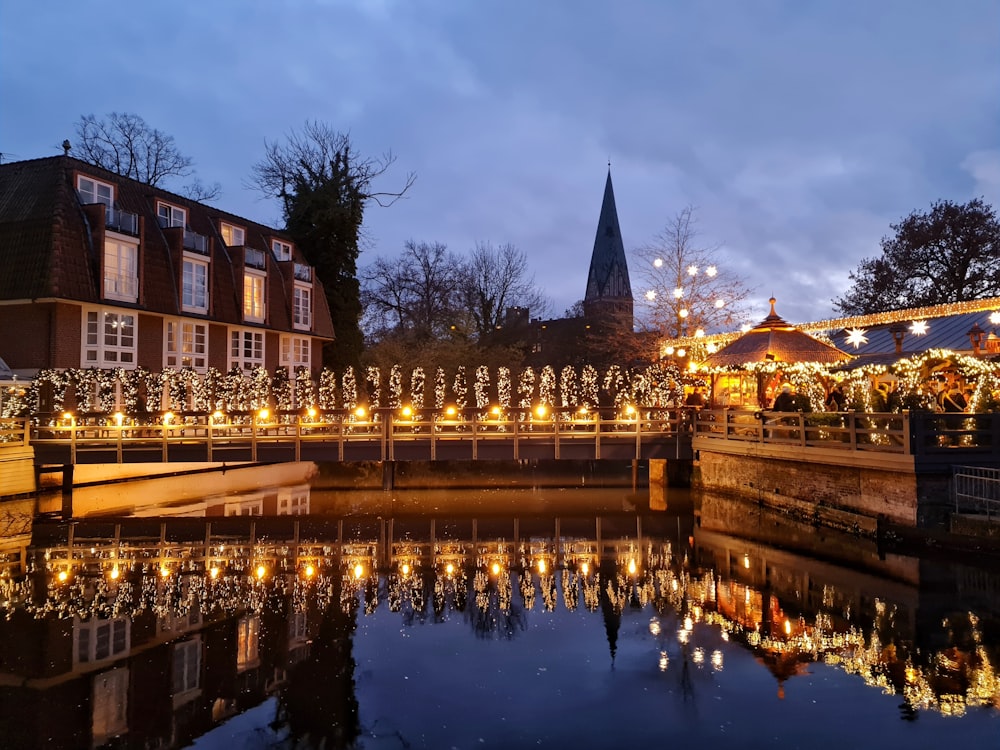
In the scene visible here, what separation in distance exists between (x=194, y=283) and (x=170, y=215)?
12.0 feet

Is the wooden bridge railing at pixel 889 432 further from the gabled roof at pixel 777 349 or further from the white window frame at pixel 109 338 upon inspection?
the white window frame at pixel 109 338

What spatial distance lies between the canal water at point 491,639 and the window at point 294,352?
20.0 m

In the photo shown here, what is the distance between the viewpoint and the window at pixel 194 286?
101 feet

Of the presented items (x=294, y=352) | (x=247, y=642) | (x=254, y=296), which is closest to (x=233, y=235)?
(x=254, y=296)

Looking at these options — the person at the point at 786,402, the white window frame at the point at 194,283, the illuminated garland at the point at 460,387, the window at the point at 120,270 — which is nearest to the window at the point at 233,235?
the white window frame at the point at 194,283

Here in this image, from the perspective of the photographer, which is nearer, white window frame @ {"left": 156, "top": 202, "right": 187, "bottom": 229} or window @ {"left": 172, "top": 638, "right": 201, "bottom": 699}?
window @ {"left": 172, "top": 638, "right": 201, "bottom": 699}

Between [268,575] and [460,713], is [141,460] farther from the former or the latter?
[460,713]

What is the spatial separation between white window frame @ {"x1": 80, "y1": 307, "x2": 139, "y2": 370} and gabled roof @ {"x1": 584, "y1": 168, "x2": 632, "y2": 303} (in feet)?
190

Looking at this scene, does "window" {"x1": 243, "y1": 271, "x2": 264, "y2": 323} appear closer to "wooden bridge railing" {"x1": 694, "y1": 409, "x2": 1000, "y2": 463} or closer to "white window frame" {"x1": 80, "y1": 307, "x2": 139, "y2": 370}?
"white window frame" {"x1": 80, "y1": 307, "x2": 139, "y2": 370}

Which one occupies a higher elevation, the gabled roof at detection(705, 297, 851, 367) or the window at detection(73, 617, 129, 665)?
the gabled roof at detection(705, 297, 851, 367)

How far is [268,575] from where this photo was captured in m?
13.4

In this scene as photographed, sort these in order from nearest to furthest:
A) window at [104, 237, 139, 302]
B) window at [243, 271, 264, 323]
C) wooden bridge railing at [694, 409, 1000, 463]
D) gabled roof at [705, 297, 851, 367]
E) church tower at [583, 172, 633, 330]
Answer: wooden bridge railing at [694, 409, 1000, 463], gabled roof at [705, 297, 851, 367], window at [104, 237, 139, 302], window at [243, 271, 264, 323], church tower at [583, 172, 633, 330]

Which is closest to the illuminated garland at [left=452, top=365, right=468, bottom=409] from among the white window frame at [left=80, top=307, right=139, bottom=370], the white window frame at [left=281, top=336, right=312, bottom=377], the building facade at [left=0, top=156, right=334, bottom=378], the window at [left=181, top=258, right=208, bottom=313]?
the white window frame at [left=281, top=336, right=312, bottom=377]

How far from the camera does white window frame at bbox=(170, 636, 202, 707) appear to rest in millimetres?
8055
